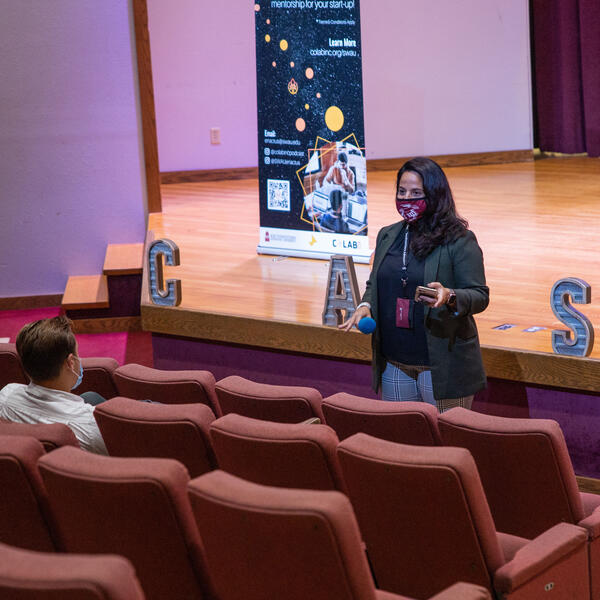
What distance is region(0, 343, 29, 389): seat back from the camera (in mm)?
2330

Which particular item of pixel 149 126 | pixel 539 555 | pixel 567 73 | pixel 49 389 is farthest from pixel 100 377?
pixel 567 73

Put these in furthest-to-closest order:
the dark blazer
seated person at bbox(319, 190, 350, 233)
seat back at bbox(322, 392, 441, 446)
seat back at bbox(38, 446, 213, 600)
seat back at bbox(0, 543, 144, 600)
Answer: seated person at bbox(319, 190, 350, 233) < the dark blazer < seat back at bbox(322, 392, 441, 446) < seat back at bbox(38, 446, 213, 600) < seat back at bbox(0, 543, 144, 600)

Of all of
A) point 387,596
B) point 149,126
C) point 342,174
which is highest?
point 149,126

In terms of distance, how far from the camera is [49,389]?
5.91 feet

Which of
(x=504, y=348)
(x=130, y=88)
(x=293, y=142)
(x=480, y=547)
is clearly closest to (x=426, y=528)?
(x=480, y=547)

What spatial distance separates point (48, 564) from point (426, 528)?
2.02 ft

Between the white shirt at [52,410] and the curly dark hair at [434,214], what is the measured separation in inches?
33.4

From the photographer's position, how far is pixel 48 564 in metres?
0.91

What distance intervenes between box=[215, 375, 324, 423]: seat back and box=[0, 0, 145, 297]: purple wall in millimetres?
3204

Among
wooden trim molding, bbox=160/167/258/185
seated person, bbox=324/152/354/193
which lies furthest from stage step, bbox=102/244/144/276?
wooden trim molding, bbox=160/167/258/185

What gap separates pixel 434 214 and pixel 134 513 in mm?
1165

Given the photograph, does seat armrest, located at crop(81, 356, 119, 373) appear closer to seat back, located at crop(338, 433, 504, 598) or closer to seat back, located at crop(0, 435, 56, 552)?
seat back, located at crop(0, 435, 56, 552)

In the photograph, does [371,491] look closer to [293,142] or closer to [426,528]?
[426,528]

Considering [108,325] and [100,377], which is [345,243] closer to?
[108,325]
